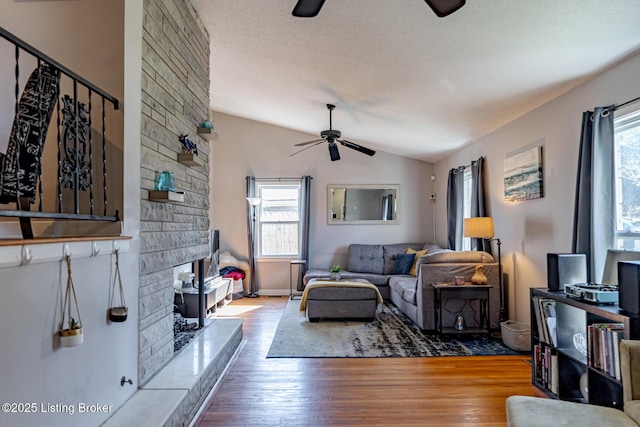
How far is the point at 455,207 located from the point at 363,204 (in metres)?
1.83

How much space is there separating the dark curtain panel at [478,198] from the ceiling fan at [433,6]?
3472 mm

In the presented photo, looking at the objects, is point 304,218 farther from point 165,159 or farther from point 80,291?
point 80,291

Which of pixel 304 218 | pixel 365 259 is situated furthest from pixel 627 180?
pixel 304 218

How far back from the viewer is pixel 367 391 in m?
2.79

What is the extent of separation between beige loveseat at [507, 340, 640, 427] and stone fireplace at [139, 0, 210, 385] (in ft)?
7.26

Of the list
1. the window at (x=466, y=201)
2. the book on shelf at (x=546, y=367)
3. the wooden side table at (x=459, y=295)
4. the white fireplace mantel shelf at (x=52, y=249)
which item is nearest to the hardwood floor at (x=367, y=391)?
the book on shelf at (x=546, y=367)

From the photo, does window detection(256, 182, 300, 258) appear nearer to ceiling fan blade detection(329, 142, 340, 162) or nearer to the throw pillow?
ceiling fan blade detection(329, 142, 340, 162)

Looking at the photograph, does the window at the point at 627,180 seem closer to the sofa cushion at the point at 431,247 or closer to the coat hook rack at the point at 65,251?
the sofa cushion at the point at 431,247

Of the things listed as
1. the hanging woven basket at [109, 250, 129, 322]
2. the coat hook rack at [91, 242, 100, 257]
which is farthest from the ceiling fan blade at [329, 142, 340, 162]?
the coat hook rack at [91, 242, 100, 257]

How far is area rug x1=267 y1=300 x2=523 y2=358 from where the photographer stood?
11.9 ft

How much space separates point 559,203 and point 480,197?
1.42 metres

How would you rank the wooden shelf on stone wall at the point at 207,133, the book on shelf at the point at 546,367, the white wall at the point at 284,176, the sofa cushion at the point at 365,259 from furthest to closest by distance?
the white wall at the point at 284,176, the sofa cushion at the point at 365,259, the wooden shelf on stone wall at the point at 207,133, the book on shelf at the point at 546,367

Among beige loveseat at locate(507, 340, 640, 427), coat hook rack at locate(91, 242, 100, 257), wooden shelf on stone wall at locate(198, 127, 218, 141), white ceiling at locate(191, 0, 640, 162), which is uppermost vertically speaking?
white ceiling at locate(191, 0, 640, 162)

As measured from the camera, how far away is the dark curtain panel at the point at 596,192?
2.83 m
